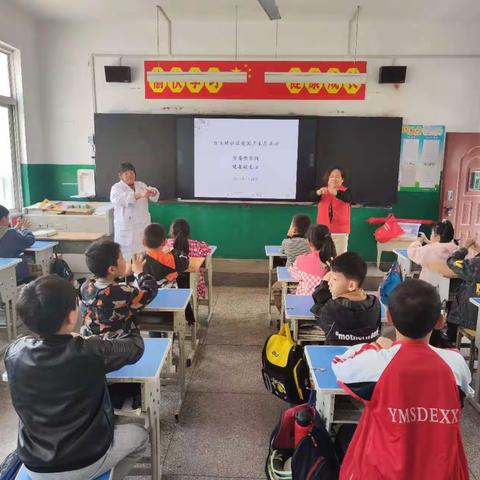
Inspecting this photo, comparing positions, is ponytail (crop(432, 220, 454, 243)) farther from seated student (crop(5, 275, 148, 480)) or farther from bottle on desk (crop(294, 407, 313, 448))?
seated student (crop(5, 275, 148, 480))

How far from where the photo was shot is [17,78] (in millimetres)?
5320

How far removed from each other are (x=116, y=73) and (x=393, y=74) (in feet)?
11.3

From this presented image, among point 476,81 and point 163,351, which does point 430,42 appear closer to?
point 476,81

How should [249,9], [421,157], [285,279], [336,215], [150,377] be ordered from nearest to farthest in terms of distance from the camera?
[150,377] → [285,279] → [336,215] → [249,9] → [421,157]

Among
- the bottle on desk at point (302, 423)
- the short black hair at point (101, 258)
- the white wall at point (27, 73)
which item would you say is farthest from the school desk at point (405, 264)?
the white wall at point (27, 73)

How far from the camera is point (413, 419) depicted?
127 cm

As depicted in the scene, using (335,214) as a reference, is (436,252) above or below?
below

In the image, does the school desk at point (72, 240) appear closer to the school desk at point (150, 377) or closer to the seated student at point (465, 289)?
the school desk at point (150, 377)

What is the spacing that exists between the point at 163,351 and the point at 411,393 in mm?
1062

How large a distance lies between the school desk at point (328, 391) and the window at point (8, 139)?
4868 mm

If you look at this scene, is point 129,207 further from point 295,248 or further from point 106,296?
point 106,296

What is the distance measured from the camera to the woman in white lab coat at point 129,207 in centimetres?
462

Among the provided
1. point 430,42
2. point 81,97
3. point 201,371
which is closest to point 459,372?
point 201,371

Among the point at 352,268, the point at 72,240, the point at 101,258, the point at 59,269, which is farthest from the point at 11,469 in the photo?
the point at 72,240
